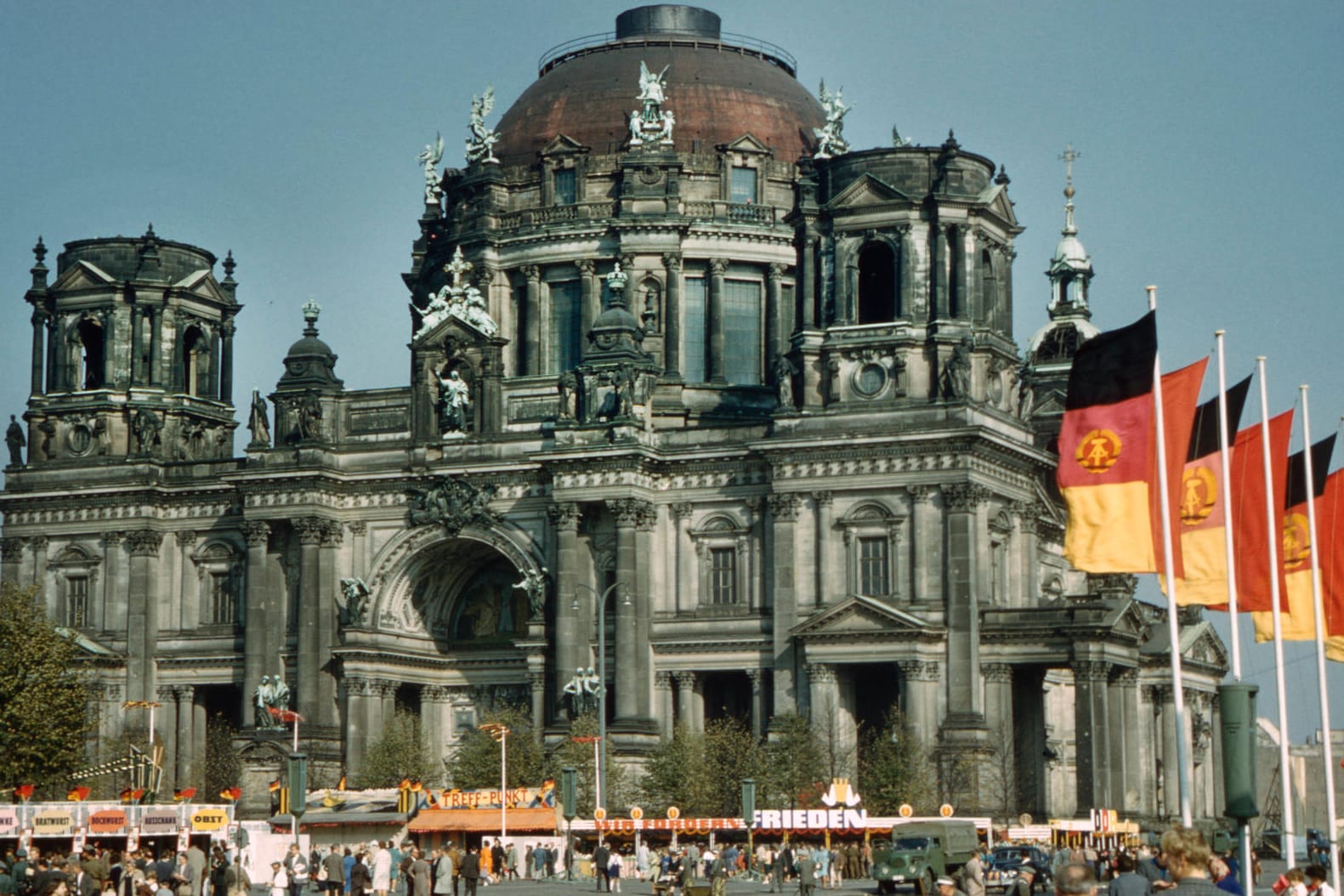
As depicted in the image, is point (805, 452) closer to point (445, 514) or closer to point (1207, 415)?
point (445, 514)

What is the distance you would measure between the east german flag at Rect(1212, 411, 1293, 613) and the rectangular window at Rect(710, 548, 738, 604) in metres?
52.9

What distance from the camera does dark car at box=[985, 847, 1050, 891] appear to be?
69250 mm

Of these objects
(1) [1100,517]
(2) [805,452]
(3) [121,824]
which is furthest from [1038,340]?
(1) [1100,517]

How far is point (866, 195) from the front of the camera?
94438mm

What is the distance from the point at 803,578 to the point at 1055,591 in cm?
1663

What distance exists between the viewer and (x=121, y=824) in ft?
224

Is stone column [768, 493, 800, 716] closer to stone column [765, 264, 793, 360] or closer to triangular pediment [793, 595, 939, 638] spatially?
triangular pediment [793, 595, 939, 638]

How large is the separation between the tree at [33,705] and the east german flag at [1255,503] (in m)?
47.4

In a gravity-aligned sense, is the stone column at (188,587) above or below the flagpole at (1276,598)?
above

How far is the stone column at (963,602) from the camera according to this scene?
9019 cm

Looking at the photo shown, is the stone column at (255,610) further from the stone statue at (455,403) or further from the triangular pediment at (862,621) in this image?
the triangular pediment at (862,621)

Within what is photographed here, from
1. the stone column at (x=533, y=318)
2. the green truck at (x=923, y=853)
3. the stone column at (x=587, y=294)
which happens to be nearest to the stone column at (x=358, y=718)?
the stone column at (x=533, y=318)

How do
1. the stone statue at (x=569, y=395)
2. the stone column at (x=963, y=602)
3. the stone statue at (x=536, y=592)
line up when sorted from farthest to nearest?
the stone statue at (x=569, y=395), the stone statue at (x=536, y=592), the stone column at (x=963, y=602)

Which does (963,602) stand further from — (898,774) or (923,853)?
(923,853)
